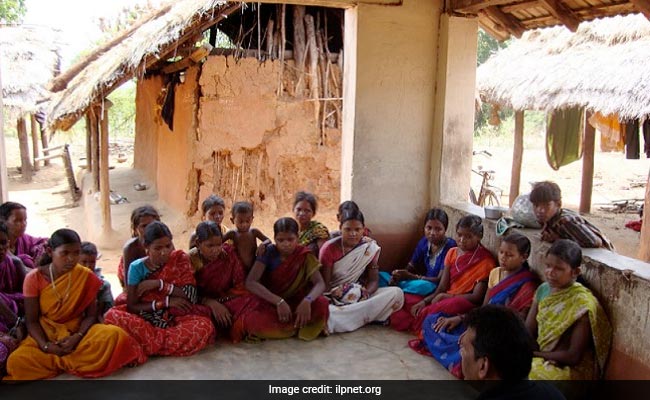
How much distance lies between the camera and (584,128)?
11461 mm

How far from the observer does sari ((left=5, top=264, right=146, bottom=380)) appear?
125 inches

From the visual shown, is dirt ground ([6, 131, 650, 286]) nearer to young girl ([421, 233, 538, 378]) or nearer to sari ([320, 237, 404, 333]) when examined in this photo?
sari ([320, 237, 404, 333])

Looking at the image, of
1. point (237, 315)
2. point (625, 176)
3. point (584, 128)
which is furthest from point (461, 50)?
point (625, 176)

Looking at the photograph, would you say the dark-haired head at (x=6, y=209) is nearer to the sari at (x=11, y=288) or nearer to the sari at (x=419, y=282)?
the sari at (x=11, y=288)

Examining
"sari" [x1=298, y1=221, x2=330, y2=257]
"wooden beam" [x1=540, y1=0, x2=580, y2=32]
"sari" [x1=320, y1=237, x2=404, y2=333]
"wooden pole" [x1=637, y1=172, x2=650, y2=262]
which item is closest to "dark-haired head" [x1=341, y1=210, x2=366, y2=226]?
"sari" [x1=320, y1=237, x2=404, y2=333]

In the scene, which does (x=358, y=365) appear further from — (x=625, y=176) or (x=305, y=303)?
(x=625, y=176)

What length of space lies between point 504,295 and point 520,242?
366 millimetres

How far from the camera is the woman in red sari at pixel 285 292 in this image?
3.85 m

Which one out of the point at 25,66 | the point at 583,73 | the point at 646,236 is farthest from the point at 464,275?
the point at 25,66

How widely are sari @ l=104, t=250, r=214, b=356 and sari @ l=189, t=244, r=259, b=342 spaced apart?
0.53 ft

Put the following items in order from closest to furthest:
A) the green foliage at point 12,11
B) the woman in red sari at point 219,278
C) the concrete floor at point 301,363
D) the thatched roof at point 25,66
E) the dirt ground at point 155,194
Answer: the concrete floor at point 301,363 < the woman in red sari at point 219,278 < the dirt ground at point 155,194 < the thatched roof at point 25,66 < the green foliage at point 12,11

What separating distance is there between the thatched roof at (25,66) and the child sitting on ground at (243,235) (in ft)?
43.4

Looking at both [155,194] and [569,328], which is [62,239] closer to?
[569,328]

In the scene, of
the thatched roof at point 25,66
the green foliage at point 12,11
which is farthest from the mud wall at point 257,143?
the green foliage at point 12,11
